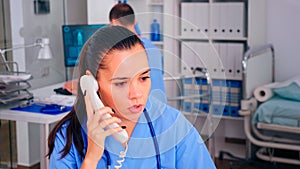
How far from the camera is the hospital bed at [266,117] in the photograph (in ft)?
11.4

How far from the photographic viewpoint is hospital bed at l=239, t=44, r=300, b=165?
3475mm

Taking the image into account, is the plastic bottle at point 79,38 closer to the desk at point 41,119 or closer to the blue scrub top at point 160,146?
the desk at point 41,119

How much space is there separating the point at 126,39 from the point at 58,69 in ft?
10.4

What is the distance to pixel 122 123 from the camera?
1114 mm

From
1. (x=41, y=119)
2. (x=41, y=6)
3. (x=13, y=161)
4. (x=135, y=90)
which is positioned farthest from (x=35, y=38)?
(x=135, y=90)

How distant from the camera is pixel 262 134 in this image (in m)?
3.69

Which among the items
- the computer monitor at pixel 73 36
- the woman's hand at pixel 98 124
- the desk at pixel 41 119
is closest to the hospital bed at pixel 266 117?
the computer monitor at pixel 73 36

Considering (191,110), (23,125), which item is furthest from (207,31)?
(191,110)

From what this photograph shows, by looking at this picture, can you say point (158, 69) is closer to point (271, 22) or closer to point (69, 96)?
point (69, 96)

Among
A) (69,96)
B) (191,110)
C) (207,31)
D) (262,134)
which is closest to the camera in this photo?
(191,110)

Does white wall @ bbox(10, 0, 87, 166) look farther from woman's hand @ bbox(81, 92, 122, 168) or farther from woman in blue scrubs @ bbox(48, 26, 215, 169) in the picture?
woman's hand @ bbox(81, 92, 122, 168)

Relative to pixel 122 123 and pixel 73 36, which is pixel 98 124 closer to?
pixel 122 123

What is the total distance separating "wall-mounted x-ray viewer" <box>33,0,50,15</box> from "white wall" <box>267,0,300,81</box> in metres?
1.80

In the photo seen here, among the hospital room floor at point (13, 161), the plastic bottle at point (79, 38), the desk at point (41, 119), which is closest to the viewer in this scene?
the desk at point (41, 119)
